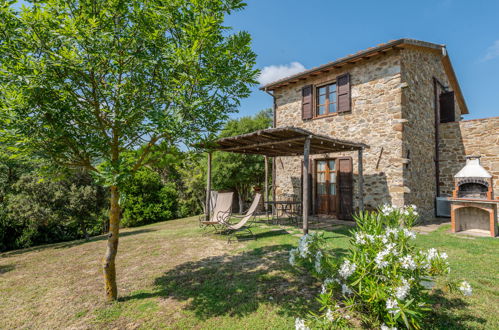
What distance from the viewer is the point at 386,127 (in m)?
7.25

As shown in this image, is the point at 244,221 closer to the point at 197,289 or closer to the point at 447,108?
the point at 197,289

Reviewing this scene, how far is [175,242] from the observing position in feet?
19.5

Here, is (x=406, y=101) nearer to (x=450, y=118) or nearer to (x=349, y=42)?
(x=450, y=118)

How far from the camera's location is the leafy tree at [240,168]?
473 inches

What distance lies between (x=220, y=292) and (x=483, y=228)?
23.7 feet

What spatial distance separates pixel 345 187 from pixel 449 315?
18.8 ft

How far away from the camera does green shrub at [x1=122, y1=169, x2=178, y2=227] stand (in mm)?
11938

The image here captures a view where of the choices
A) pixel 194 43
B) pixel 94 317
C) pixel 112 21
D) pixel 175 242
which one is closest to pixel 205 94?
pixel 194 43

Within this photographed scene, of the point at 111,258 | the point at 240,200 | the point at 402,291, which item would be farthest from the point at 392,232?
the point at 240,200

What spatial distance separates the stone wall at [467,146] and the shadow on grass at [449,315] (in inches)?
287

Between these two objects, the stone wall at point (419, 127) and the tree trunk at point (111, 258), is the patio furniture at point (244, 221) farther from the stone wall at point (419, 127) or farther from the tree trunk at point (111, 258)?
the stone wall at point (419, 127)

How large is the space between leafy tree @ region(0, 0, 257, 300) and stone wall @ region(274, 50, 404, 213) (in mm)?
5888

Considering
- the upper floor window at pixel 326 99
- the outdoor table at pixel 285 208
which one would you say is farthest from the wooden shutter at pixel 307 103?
the outdoor table at pixel 285 208

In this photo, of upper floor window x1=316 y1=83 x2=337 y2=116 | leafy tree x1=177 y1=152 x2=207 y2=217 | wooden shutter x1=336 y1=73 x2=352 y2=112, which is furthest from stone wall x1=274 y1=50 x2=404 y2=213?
leafy tree x1=177 y1=152 x2=207 y2=217
